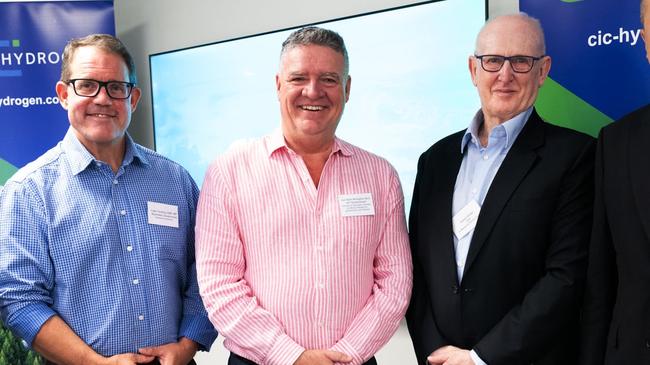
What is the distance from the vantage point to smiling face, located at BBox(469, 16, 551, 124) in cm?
209

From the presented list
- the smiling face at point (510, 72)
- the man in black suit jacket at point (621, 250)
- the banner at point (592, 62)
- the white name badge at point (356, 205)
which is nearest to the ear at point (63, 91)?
A: the white name badge at point (356, 205)

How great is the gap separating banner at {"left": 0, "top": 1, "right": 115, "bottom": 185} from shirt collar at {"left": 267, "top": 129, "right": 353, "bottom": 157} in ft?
9.20

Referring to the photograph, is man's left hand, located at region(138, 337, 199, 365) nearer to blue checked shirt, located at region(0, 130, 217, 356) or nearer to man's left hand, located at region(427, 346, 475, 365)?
blue checked shirt, located at region(0, 130, 217, 356)

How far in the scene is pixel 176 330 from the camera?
2.22m

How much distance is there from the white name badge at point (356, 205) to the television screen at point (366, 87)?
1448 mm

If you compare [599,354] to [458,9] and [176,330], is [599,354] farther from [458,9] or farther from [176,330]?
[458,9]

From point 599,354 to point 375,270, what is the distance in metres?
0.73

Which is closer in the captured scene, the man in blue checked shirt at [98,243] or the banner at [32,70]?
the man in blue checked shirt at [98,243]

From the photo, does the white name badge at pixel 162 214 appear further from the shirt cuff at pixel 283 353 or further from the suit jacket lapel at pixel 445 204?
the suit jacket lapel at pixel 445 204

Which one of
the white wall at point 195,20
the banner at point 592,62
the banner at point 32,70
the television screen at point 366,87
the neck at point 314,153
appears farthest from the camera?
the banner at point 32,70

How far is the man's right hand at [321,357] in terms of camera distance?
197 cm

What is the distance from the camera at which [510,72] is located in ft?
6.84

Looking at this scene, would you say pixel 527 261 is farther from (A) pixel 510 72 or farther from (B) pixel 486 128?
(A) pixel 510 72

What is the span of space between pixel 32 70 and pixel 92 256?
2800 mm
